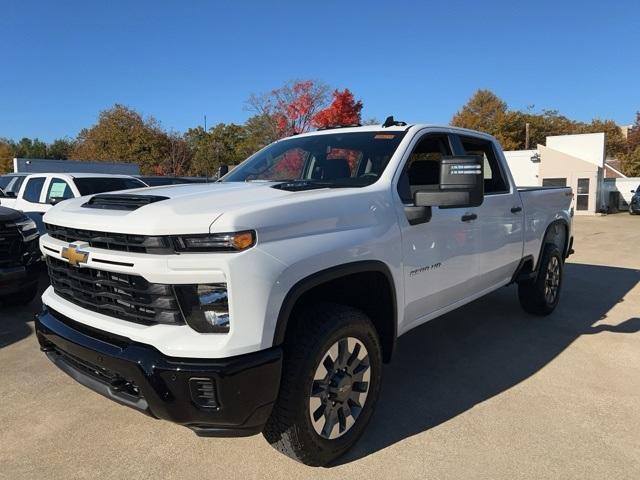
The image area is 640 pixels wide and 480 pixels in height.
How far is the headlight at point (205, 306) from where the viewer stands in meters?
2.25

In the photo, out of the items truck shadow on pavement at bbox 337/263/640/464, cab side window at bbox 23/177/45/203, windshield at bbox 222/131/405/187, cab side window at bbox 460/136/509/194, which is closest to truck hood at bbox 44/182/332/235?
windshield at bbox 222/131/405/187

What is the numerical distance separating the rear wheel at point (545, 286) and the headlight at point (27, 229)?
5.48 m

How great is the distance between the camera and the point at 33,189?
9.43 metres

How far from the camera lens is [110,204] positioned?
2.69 metres

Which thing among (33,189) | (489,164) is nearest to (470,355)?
(489,164)

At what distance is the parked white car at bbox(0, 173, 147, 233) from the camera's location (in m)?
8.81

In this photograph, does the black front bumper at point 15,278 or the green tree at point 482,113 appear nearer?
the black front bumper at point 15,278

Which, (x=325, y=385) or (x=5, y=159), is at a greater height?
(x=5, y=159)

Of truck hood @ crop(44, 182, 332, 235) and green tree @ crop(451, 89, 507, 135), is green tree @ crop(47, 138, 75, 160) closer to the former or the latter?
green tree @ crop(451, 89, 507, 135)

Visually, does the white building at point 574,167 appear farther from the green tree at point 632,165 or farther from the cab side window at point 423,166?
the green tree at point 632,165

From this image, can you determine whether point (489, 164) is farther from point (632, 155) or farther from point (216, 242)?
point (632, 155)

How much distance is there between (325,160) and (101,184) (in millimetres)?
6905

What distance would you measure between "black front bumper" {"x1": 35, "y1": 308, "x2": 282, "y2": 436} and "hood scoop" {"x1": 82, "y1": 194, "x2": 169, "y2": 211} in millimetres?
659

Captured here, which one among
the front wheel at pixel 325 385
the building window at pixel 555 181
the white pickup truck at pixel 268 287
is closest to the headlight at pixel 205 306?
the white pickup truck at pixel 268 287
